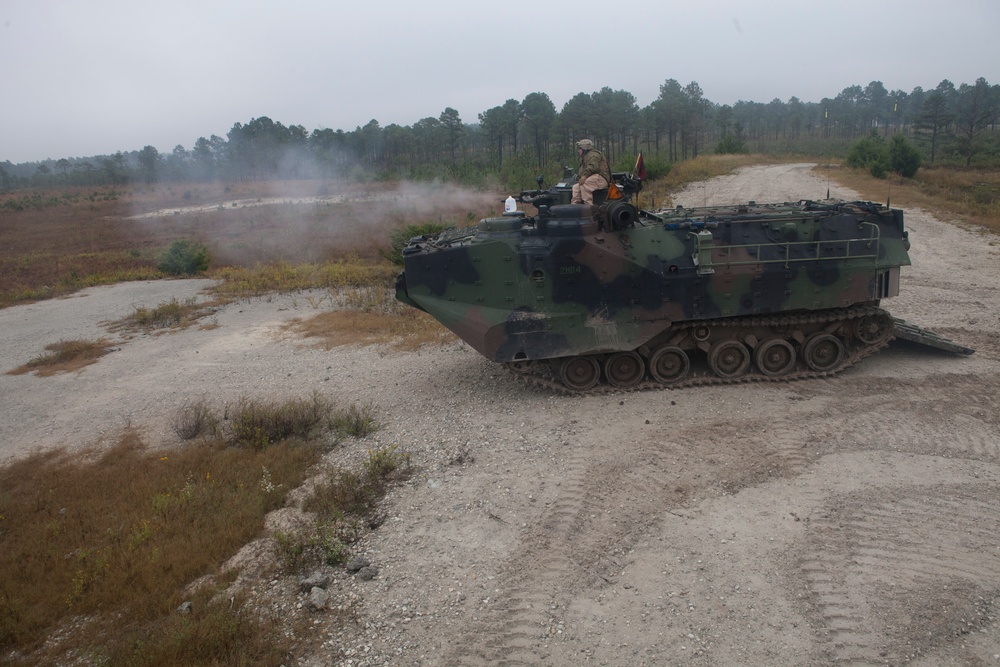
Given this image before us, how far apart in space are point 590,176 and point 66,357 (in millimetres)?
12360

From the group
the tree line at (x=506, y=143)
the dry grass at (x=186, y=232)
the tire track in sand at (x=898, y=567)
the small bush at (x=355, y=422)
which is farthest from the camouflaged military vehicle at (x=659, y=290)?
the tree line at (x=506, y=143)

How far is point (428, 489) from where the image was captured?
25.6 feet

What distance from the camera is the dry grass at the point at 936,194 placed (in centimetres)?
2274

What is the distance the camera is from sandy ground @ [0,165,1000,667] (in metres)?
5.36

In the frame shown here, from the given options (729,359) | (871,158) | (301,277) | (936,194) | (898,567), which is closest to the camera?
(898,567)

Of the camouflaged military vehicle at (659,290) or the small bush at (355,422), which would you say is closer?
the small bush at (355,422)

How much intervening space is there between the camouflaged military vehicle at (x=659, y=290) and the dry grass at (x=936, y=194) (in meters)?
13.9

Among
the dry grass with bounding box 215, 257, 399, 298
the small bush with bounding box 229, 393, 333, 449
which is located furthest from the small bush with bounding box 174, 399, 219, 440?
the dry grass with bounding box 215, 257, 399, 298

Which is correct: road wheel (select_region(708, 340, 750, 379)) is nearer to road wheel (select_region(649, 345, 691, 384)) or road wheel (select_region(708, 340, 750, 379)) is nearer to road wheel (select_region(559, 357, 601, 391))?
road wheel (select_region(649, 345, 691, 384))

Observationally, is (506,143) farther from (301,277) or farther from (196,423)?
(196,423)

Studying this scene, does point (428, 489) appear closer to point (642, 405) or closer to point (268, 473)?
point (268, 473)

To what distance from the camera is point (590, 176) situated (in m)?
10.5

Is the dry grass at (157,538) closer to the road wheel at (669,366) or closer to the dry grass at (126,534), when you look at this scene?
the dry grass at (126,534)

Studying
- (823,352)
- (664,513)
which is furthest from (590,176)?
(664,513)
